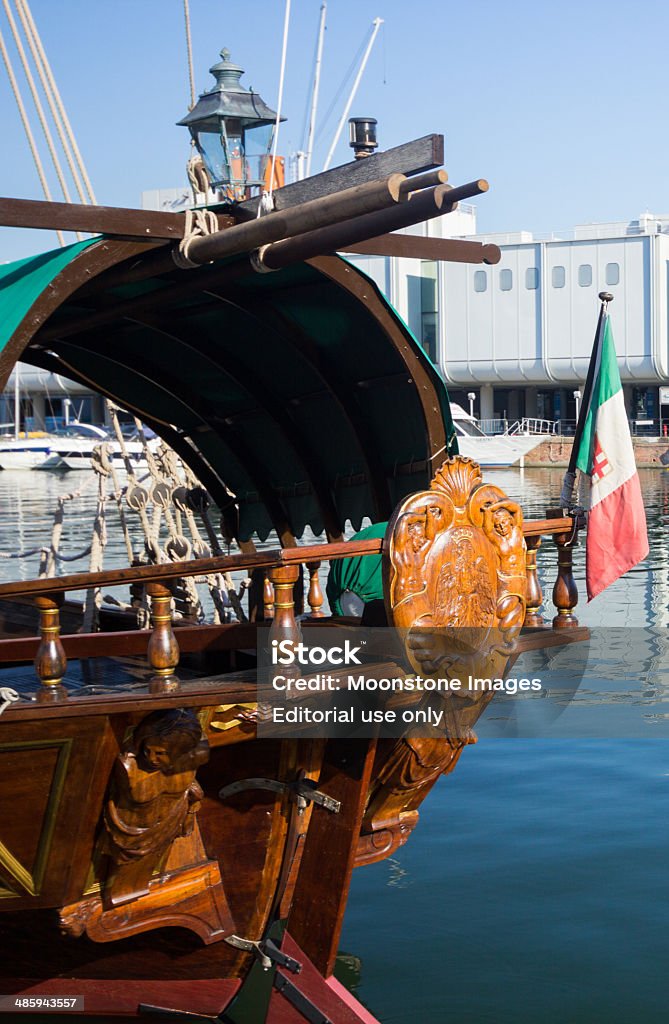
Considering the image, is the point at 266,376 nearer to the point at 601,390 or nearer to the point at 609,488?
the point at 601,390

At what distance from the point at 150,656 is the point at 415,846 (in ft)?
13.9

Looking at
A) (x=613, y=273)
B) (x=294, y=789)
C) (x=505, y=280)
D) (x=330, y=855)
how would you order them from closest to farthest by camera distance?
1. (x=294, y=789)
2. (x=330, y=855)
3. (x=613, y=273)
4. (x=505, y=280)

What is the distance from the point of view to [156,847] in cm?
470

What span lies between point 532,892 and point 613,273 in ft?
147

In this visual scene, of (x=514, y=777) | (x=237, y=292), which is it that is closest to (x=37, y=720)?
(x=237, y=292)

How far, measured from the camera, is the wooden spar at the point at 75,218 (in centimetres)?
441

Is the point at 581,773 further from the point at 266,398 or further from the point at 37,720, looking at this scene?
the point at 37,720

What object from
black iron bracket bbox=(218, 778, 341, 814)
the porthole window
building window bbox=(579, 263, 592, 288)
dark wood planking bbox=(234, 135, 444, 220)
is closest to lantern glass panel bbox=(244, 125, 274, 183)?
dark wood planking bbox=(234, 135, 444, 220)

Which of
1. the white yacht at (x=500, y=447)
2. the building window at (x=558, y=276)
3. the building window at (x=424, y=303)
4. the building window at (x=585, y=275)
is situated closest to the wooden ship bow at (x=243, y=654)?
the white yacht at (x=500, y=447)

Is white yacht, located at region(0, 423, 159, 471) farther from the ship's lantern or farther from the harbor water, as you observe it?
the ship's lantern

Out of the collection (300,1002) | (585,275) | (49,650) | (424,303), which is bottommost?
(300,1002)

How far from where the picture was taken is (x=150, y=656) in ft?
14.1

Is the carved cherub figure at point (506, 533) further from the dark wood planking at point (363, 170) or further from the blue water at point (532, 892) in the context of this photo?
the blue water at point (532, 892)

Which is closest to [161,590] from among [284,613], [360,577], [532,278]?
[284,613]
